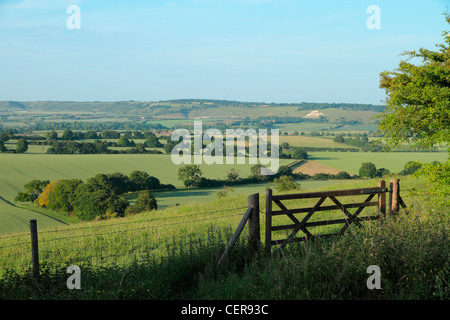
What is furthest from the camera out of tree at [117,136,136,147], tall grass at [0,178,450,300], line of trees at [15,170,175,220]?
tree at [117,136,136,147]

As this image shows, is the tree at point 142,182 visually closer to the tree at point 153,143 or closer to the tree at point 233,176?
the tree at point 233,176

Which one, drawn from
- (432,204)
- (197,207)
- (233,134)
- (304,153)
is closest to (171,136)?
(233,134)

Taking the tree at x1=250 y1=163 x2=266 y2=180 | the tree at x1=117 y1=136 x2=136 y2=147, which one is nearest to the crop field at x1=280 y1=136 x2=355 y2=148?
the tree at x1=250 y1=163 x2=266 y2=180

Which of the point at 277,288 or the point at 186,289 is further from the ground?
the point at 277,288

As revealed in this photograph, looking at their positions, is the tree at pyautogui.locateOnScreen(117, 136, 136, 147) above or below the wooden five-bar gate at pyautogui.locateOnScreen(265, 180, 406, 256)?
below

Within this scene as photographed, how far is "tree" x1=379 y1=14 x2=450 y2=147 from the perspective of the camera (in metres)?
14.7

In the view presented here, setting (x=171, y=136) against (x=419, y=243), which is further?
(x=171, y=136)

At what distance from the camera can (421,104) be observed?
16.0 meters

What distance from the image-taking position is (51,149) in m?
98.0

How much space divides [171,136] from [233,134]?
17.4m

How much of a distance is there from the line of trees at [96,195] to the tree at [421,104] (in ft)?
115

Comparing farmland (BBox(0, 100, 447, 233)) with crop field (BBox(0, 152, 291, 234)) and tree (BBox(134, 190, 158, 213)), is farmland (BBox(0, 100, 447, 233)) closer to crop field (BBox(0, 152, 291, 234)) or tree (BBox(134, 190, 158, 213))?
crop field (BBox(0, 152, 291, 234))

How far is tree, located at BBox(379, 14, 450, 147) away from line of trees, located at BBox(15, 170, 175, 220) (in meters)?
35.1
